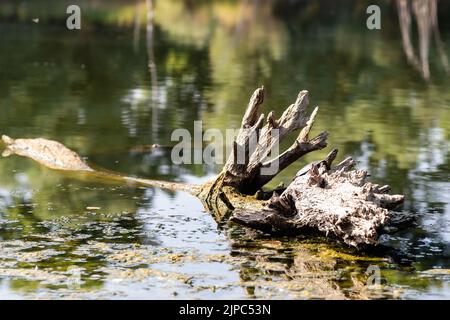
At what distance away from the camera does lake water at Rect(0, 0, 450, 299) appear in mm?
8883

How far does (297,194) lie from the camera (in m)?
10.3

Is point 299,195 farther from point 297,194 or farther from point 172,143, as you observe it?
point 172,143

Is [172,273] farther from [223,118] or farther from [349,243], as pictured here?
[223,118]

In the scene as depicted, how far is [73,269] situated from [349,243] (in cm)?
265

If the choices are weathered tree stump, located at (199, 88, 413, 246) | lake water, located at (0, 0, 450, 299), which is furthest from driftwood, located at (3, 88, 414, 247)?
lake water, located at (0, 0, 450, 299)

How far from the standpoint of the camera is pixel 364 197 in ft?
31.7

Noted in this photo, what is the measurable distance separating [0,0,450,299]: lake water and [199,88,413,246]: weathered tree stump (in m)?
0.21

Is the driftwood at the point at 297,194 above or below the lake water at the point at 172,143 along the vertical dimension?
above

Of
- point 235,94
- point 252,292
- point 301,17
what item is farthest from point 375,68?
point 252,292

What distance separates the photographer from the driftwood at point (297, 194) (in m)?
9.61

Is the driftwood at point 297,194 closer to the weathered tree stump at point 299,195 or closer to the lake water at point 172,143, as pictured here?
the weathered tree stump at point 299,195

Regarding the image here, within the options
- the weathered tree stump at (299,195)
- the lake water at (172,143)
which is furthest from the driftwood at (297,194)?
the lake water at (172,143)

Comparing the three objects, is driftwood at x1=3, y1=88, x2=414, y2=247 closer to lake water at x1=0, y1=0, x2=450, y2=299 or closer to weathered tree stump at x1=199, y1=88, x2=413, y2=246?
weathered tree stump at x1=199, y1=88, x2=413, y2=246

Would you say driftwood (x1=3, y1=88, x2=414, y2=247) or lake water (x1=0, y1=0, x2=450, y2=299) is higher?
driftwood (x1=3, y1=88, x2=414, y2=247)
